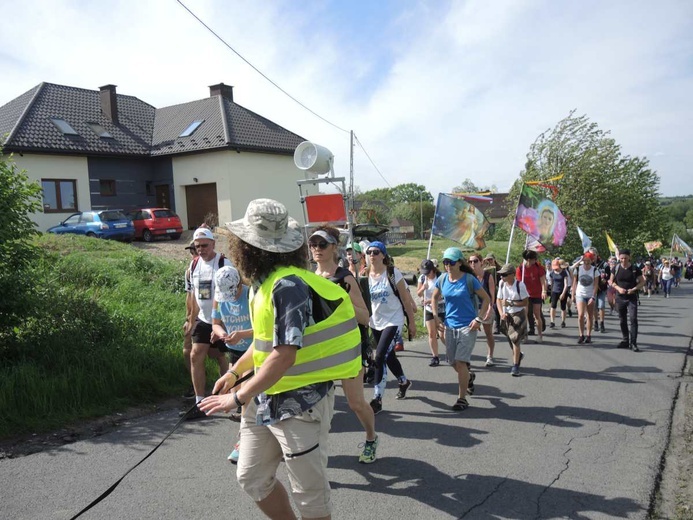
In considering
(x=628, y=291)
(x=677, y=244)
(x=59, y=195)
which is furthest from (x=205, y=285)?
(x=677, y=244)

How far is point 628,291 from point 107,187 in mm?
23880

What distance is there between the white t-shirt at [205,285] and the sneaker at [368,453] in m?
1.93

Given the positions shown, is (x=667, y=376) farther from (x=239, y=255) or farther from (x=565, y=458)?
(x=239, y=255)

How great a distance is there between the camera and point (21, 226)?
631 centimetres

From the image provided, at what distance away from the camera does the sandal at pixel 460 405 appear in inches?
234

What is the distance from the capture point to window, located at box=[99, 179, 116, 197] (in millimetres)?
26625

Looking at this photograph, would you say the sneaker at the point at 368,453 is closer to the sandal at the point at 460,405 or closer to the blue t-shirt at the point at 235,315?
the blue t-shirt at the point at 235,315

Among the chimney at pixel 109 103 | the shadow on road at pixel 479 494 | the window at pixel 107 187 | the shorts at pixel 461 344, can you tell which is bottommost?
the shadow on road at pixel 479 494

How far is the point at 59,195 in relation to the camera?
80.7 ft

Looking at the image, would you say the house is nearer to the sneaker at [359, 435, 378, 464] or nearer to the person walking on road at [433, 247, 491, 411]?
the person walking on road at [433, 247, 491, 411]

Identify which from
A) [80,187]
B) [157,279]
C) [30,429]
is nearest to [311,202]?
[157,279]

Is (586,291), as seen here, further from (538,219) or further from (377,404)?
(377,404)

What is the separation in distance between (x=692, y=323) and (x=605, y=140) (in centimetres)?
1738

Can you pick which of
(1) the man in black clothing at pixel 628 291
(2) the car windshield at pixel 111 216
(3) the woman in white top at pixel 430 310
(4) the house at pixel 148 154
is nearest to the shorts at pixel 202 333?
(3) the woman in white top at pixel 430 310
